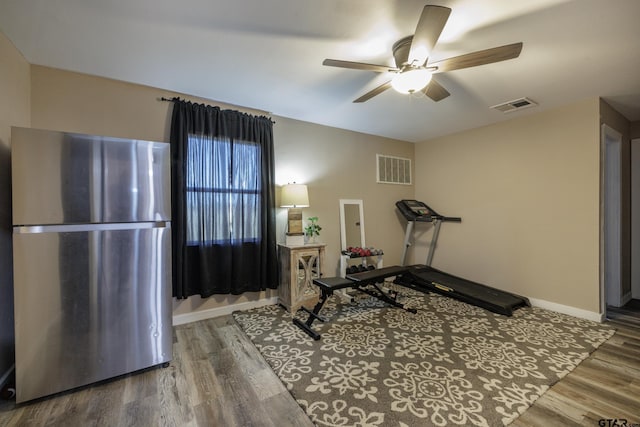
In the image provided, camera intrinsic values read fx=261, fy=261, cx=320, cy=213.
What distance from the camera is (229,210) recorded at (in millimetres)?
3057

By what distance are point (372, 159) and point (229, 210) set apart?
2.57 metres

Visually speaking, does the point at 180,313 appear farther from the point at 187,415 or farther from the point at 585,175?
the point at 585,175

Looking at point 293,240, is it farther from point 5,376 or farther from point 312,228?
point 5,376

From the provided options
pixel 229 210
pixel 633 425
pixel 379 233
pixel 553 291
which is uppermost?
pixel 229 210

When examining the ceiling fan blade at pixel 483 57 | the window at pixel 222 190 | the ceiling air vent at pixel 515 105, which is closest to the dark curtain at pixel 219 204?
the window at pixel 222 190

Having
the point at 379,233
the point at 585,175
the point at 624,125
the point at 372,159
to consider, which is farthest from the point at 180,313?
the point at 624,125

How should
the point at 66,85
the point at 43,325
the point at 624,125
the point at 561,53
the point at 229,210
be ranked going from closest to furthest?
the point at 43,325 < the point at 561,53 < the point at 66,85 < the point at 229,210 < the point at 624,125

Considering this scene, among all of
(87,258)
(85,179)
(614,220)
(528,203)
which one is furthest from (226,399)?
(614,220)

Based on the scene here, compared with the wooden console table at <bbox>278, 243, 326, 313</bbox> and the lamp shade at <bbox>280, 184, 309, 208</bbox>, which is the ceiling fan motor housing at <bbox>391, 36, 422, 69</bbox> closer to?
the lamp shade at <bbox>280, 184, 309, 208</bbox>

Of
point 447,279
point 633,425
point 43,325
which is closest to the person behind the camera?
point 633,425

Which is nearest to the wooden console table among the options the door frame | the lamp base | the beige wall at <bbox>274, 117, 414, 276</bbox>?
the lamp base

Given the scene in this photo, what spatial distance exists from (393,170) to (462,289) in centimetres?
224

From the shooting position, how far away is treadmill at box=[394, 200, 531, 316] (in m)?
3.24

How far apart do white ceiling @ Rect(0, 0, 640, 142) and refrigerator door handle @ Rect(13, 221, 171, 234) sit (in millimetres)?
1369
